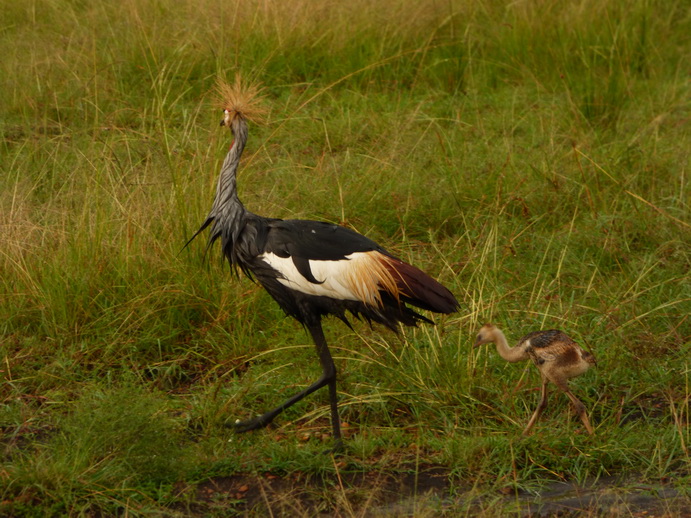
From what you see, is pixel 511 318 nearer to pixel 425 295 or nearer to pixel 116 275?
pixel 425 295

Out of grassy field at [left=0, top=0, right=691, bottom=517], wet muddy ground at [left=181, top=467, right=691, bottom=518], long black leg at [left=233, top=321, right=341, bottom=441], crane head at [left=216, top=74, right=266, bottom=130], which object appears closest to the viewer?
wet muddy ground at [left=181, top=467, right=691, bottom=518]

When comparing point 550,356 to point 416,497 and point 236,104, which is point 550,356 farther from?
point 236,104

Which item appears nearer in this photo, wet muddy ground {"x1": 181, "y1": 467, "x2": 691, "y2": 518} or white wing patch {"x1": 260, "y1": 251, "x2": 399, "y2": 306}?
wet muddy ground {"x1": 181, "y1": 467, "x2": 691, "y2": 518}

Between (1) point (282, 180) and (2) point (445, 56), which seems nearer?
(1) point (282, 180)

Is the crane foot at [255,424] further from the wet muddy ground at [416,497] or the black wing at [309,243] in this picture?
the black wing at [309,243]

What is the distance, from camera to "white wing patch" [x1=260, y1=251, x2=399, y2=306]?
3799mm

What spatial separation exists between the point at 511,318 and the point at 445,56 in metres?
3.35

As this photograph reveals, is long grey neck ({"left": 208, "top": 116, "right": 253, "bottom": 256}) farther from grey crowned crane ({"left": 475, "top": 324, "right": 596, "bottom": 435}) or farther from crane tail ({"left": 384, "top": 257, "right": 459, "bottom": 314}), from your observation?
grey crowned crane ({"left": 475, "top": 324, "right": 596, "bottom": 435})

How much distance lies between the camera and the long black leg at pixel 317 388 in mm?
3959

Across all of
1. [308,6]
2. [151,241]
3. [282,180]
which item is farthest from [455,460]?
[308,6]

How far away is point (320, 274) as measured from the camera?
3.83m

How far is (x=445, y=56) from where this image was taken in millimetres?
7492

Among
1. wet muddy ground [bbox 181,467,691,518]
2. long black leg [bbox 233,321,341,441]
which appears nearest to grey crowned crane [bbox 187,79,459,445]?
long black leg [bbox 233,321,341,441]

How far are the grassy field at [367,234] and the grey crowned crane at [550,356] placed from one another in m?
0.13
